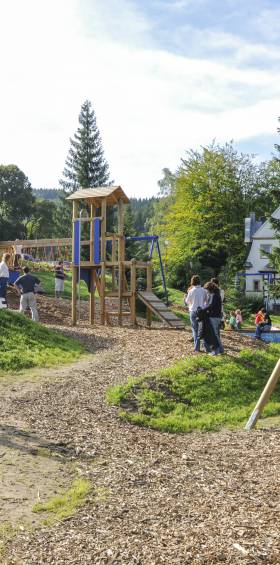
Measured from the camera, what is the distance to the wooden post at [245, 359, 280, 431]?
31.6 ft

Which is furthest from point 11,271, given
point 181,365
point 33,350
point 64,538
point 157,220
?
point 157,220

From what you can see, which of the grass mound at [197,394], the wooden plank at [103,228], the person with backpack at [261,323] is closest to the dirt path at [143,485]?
the grass mound at [197,394]

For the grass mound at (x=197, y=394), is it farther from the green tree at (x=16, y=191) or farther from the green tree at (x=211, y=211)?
the green tree at (x=16, y=191)

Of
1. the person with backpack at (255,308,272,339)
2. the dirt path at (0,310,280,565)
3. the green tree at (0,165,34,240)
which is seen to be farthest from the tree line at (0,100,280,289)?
the dirt path at (0,310,280,565)

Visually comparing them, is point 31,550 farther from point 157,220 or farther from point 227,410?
point 157,220

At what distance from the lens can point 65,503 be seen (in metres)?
6.10

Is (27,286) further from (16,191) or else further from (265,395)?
(16,191)

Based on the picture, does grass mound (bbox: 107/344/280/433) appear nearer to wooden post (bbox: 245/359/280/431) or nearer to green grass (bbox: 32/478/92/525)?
wooden post (bbox: 245/359/280/431)

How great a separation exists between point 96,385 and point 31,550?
21.2 feet

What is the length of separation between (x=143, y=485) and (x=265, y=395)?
362cm

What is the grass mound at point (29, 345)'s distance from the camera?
12805 millimetres

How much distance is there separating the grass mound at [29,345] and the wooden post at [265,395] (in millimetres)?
4815

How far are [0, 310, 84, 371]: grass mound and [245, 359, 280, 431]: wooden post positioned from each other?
Result: 4.82 m

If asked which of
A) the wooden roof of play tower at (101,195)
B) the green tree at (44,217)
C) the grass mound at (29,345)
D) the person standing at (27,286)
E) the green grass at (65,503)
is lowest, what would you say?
the green grass at (65,503)
